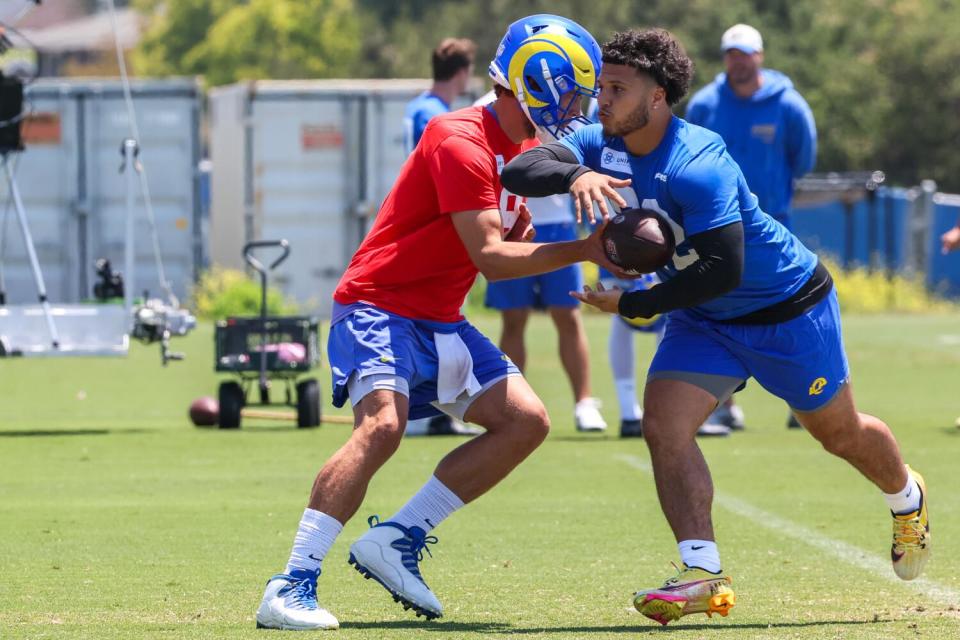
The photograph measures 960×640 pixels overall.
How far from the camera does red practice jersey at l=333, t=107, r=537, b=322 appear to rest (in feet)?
21.7

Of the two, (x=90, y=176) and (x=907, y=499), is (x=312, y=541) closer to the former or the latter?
(x=907, y=499)

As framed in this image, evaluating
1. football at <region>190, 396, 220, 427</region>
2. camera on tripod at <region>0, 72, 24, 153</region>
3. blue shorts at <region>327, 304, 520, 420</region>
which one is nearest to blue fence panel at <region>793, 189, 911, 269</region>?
football at <region>190, 396, 220, 427</region>

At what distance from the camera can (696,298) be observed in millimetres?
6336

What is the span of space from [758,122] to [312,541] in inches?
270

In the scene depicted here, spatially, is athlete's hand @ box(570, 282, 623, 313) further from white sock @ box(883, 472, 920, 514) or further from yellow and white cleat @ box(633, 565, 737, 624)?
white sock @ box(883, 472, 920, 514)

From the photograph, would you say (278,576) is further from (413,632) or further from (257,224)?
(257,224)

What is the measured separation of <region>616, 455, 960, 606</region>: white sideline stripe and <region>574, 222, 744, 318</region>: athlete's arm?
1.48m

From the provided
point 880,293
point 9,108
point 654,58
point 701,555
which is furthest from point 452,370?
point 880,293

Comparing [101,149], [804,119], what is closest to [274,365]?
[804,119]

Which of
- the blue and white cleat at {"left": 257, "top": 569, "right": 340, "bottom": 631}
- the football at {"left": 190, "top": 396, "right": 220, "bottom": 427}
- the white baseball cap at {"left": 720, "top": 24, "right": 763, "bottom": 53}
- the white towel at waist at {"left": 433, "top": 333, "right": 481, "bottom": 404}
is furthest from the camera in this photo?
the football at {"left": 190, "top": 396, "right": 220, "bottom": 427}

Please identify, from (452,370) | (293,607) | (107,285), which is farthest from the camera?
(107,285)

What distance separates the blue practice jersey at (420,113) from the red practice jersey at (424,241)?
5646 millimetres

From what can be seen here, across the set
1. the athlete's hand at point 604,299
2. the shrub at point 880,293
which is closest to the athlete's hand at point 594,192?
the athlete's hand at point 604,299

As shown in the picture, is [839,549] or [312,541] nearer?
[312,541]
